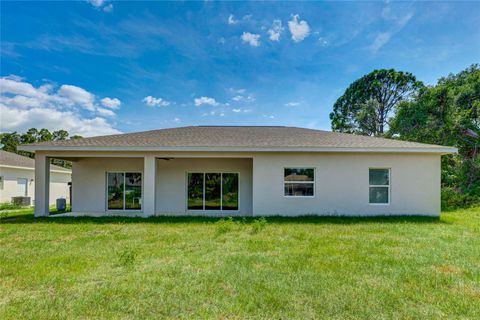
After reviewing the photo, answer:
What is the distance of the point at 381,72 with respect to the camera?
3172cm

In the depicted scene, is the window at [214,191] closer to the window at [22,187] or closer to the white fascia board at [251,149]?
the white fascia board at [251,149]

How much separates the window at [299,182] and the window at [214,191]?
2730 mm

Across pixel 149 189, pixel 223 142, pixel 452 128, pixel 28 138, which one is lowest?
pixel 149 189

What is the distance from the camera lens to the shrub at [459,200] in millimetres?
14461

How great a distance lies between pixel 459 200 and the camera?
15.0 meters

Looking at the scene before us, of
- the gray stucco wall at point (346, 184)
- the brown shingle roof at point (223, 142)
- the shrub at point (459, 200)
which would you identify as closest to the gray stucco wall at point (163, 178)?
the brown shingle roof at point (223, 142)

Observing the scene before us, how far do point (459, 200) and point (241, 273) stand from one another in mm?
16574

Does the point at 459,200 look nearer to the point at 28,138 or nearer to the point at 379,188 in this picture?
the point at 379,188

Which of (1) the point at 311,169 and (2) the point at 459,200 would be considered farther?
(2) the point at 459,200

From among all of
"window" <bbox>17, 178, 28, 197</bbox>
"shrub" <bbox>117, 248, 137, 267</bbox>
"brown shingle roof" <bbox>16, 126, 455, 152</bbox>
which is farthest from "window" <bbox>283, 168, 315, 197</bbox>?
"window" <bbox>17, 178, 28, 197</bbox>

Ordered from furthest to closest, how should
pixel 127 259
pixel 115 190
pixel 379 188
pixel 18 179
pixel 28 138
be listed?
pixel 28 138 < pixel 18 179 < pixel 115 190 < pixel 379 188 < pixel 127 259

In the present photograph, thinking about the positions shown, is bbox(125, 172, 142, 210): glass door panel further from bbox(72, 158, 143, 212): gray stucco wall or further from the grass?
the grass

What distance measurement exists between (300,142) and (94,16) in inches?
433

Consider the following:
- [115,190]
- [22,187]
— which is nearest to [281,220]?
[115,190]
